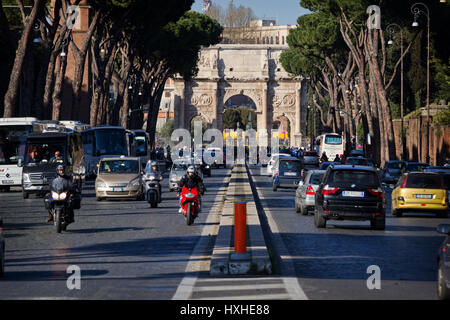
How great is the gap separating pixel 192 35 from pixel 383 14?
20878 mm

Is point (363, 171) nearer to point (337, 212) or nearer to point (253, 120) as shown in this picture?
point (337, 212)

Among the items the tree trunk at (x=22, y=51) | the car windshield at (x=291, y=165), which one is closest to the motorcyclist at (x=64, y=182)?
the tree trunk at (x=22, y=51)

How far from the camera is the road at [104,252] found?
10672 mm

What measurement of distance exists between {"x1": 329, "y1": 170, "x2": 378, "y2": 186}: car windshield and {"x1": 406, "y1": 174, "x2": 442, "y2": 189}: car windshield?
4.92 metres

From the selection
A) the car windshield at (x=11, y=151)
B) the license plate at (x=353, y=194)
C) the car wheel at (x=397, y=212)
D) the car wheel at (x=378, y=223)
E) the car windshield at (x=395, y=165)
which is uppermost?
the car windshield at (x=11, y=151)

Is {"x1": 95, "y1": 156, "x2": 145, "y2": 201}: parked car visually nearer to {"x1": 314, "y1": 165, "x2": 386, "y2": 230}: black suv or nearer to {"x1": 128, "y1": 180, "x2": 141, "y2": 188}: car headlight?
{"x1": 128, "y1": 180, "x2": 141, "y2": 188}: car headlight

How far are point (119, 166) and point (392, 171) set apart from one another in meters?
15.9

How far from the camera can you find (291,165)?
3916cm

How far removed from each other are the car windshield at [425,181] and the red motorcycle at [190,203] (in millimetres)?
6668

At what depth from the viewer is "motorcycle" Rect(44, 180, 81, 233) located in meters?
18.5

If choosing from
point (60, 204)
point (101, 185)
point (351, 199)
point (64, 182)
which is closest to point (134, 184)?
point (101, 185)

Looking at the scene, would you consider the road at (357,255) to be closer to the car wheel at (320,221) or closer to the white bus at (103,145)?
the car wheel at (320,221)

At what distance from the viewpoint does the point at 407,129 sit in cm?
6938
